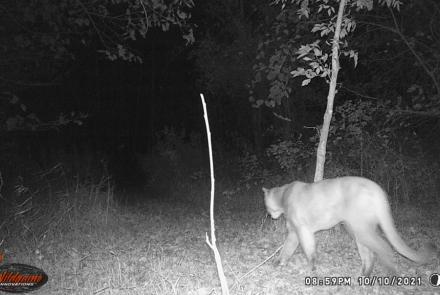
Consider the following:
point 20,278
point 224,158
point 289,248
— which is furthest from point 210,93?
point 20,278

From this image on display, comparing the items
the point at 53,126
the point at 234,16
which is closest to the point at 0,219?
the point at 53,126

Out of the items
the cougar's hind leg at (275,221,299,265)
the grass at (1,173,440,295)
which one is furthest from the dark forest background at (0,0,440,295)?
the cougar's hind leg at (275,221,299,265)

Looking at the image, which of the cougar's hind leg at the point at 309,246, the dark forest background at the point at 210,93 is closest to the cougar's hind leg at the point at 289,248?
the cougar's hind leg at the point at 309,246

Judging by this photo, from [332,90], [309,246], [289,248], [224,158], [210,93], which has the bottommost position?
[224,158]

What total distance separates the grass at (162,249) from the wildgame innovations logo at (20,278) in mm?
161

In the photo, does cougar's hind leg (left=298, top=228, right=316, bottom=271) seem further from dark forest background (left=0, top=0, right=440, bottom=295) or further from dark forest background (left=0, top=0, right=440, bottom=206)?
dark forest background (left=0, top=0, right=440, bottom=206)

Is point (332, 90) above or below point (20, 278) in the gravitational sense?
above

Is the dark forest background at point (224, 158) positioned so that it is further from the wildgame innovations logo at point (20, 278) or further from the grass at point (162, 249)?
the wildgame innovations logo at point (20, 278)

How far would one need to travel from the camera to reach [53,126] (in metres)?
7.29

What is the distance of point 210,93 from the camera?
19.9 meters

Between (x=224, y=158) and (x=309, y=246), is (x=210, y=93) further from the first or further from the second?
(x=309, y=246)

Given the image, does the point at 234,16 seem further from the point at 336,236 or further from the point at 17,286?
the point at 17,286

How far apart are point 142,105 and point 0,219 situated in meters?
19.8

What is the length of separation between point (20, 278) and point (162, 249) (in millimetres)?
2322
